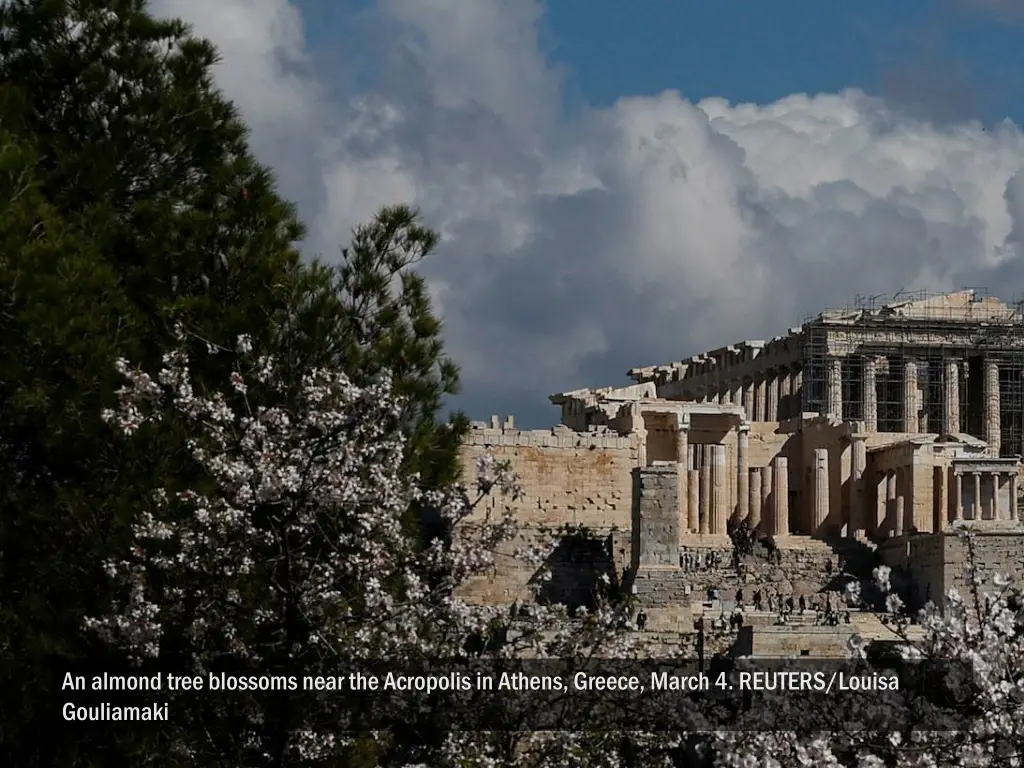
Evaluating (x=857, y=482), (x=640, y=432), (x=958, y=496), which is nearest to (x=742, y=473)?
(x=857, y=482)

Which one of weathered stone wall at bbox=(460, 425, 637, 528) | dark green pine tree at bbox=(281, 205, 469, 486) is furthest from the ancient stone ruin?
dark green pine tree at bbox=(281, 205, 469, 486)

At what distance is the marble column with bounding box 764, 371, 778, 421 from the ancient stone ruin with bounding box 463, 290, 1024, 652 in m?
0.11

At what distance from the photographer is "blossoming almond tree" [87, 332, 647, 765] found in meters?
22.9

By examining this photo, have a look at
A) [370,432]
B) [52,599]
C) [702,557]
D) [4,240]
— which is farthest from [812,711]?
[702,557]

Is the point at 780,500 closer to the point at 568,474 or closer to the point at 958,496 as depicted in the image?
the point at 958,496

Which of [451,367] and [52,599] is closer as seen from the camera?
[52,599]

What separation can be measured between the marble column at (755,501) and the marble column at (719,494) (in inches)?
28.6

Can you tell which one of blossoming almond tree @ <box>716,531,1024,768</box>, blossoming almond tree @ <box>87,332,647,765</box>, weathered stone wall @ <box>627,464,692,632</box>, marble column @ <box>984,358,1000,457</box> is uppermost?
marble column @ <box>984,358,1000,457</box>

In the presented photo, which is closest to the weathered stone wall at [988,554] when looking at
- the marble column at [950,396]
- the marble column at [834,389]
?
the marble column at [834,389]

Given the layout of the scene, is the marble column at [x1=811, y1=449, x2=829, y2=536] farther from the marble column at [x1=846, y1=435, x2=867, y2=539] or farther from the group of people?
the group of people

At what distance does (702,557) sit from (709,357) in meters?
25.0

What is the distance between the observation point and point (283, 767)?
2320 cm

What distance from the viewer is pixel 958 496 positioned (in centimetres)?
6253

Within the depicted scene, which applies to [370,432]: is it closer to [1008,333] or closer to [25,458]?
[25,458]
